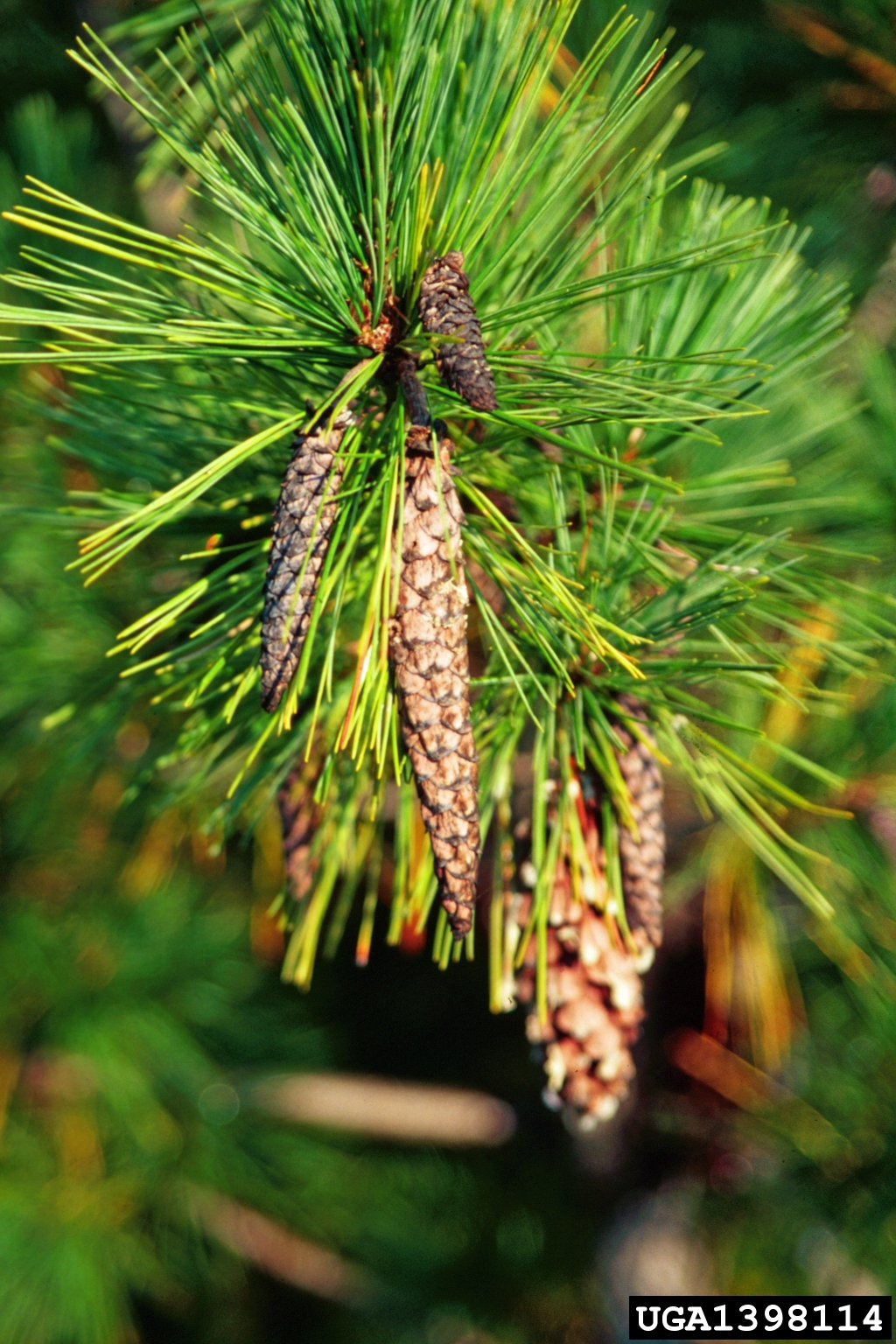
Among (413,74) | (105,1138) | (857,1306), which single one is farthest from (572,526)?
(105,1138)

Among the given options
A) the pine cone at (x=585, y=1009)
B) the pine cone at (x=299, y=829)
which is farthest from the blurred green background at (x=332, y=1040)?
the pine cone at (x=585, y=1009)

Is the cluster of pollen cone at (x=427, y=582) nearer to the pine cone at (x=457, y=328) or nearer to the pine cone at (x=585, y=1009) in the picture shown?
the pine cone at (x=457, y=328)

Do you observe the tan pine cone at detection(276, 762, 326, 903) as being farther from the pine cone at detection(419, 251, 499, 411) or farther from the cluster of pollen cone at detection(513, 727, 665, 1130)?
the pine cone at detection(419, 251, 499, 411)

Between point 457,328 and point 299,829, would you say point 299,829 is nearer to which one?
point 299,829

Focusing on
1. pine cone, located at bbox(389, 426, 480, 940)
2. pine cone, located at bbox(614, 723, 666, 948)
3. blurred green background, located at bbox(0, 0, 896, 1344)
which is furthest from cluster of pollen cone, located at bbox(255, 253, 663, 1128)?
blurred green background, located at bbox(0, 0, 896, 1344)

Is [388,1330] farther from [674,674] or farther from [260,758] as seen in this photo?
[674,674]

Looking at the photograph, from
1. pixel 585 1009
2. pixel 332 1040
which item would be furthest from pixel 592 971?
pixel 332 1040

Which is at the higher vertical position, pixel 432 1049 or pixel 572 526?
pixel 572 526
